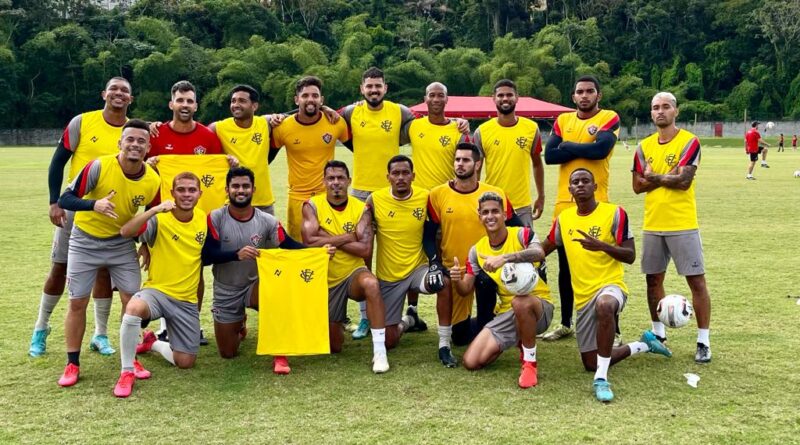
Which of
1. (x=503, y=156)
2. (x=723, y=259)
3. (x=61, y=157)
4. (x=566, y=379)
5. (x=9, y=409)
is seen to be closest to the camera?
(x=9, y=409)

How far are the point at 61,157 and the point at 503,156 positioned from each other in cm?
379

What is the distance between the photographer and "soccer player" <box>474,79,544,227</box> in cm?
670

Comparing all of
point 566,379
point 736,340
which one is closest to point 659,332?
point 736,340

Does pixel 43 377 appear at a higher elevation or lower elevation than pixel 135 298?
lower

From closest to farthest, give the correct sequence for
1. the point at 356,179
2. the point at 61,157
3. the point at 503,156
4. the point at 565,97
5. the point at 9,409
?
the point at 9,409 → the point at 61,157 → the point at 503,156 → the point at 356,179 → the point at 565,97

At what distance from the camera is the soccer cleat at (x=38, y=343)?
18.9 ft

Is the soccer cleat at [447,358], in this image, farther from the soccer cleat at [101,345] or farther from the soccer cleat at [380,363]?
the soccer cleat at [101,345]

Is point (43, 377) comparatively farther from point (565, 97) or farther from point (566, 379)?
point (565, 97)

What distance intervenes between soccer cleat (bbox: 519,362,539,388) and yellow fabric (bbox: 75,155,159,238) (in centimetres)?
309

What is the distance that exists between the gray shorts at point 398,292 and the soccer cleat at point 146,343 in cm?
194

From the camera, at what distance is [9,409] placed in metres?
4.60

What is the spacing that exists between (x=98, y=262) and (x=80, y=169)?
93 centimetres

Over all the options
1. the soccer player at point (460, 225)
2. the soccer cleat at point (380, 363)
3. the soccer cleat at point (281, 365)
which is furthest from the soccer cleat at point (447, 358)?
the soccer cleat at point (281, 365)

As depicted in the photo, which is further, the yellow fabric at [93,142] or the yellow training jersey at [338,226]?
the yellow training jersey at [338,226]
